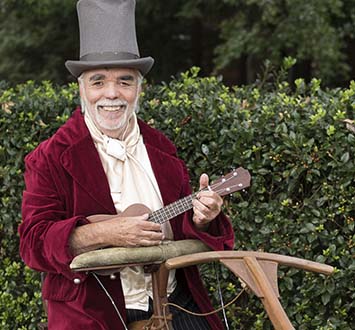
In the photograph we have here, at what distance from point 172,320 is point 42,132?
161 centimetres

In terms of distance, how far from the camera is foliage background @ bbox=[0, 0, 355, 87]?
31.4 ft

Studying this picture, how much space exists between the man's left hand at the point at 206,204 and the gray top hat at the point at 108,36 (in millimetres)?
576

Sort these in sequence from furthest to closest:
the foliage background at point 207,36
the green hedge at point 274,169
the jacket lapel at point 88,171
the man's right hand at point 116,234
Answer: the foliage background at point 207,36, the green hedge at point 274,169, the jacket lapel at point 88,171, the man's right hand at point 116,234

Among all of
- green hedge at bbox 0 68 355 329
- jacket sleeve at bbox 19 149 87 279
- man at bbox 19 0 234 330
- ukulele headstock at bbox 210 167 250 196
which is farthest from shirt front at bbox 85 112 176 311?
green hedge at bbox 0 68 355 329

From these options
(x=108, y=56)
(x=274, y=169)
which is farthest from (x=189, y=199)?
(x=274, y=169)

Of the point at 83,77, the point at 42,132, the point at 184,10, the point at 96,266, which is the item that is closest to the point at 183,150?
the point at 42,132

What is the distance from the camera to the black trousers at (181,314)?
11.9ft

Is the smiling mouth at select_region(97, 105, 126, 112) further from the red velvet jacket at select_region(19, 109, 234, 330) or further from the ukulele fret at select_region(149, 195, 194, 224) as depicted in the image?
the ukulele fret at select_region(149, 195, 194, 224)

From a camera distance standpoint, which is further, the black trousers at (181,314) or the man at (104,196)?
the black trousers at (181,314)

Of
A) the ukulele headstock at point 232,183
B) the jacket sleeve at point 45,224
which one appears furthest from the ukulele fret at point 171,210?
the jacket sleeve at point 45,224

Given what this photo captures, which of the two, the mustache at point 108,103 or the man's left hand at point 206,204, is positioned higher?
the mustache at point 108,103

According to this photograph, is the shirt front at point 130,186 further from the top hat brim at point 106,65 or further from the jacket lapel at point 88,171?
the top hat brim at point 106,65

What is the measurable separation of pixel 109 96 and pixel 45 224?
0.56m

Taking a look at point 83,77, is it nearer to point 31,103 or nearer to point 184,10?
point 31,103
